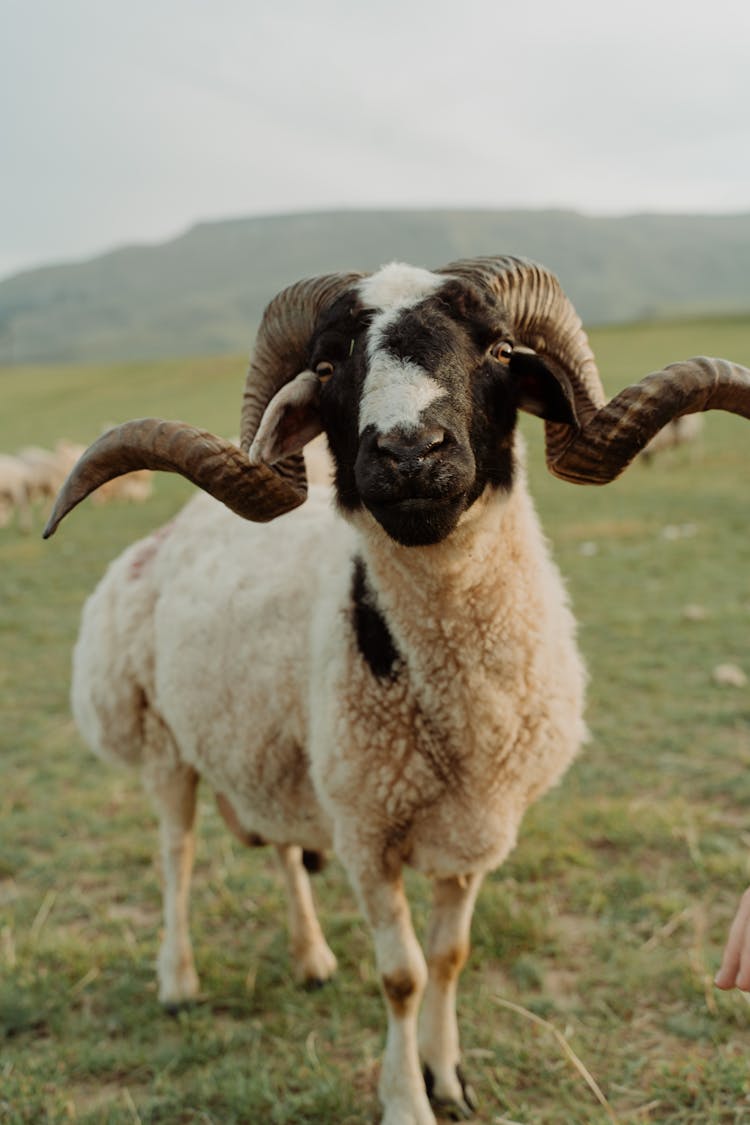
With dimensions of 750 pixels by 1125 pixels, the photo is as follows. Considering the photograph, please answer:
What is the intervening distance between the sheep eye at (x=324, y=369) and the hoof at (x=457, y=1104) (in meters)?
2.87

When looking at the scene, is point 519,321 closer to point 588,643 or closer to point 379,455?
point 379,455

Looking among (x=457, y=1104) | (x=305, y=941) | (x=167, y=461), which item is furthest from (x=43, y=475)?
(x=457, y=1104)

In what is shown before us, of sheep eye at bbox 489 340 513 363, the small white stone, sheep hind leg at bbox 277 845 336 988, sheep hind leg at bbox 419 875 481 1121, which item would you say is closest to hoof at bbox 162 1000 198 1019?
sheep hind leg at bbox 277 845 336 988

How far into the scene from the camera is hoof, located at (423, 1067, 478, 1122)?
12.5 feet

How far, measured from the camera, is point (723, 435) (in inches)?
1160

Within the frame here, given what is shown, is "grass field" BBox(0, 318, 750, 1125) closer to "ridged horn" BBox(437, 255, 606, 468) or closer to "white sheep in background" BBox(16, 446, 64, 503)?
"ridged horn" BBox(437, 255, 606, 468)

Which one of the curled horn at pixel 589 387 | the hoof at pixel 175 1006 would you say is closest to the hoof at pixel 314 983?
the hoof at pixel 175 1006

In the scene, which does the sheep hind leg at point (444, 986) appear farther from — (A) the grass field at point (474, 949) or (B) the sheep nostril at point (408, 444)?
(B) the sheep nostril at point (408, 444)

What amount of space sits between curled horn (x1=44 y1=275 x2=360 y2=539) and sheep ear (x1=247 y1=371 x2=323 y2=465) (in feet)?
0.22

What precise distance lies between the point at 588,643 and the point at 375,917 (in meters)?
6.49

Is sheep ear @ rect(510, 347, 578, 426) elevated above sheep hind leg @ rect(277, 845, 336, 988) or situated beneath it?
elevated above

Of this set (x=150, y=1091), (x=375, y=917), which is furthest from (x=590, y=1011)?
(x=150, y=1091)

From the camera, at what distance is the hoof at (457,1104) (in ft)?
12.5

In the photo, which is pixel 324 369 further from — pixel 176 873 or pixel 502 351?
pixel 176 873
